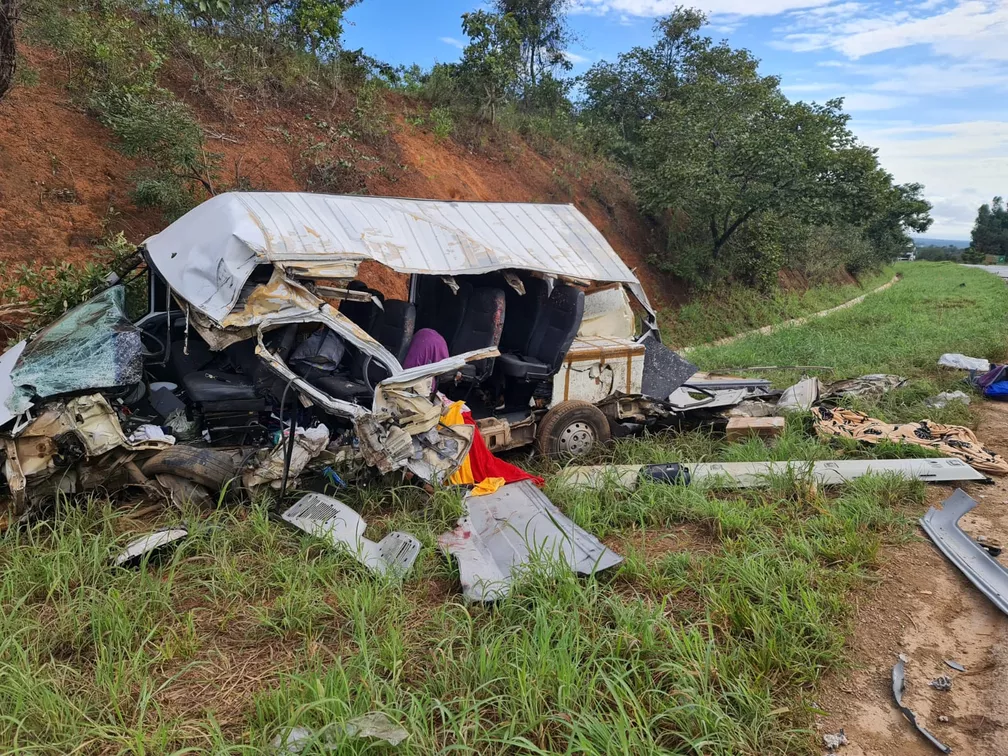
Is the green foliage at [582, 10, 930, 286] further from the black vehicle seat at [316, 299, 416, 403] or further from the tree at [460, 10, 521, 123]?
the black vehicle seat at [316, 299, 416, 403]

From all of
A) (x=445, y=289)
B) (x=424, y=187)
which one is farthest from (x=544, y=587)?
(x=424, y=187)

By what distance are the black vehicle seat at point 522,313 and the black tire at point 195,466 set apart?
2.81 metres

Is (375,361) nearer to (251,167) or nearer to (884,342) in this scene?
(251,167)

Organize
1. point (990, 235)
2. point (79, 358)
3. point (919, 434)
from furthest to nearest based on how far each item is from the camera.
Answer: point (990, 235)
point (919, 434)
point (79, 358)

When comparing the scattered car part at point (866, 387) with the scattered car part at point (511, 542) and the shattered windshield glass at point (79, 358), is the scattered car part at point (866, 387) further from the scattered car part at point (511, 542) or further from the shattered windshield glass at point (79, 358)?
the shattered windshield glass at point (79, 358)

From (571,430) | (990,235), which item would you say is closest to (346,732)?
(571,430)

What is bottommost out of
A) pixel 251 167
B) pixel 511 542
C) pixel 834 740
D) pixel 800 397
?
pixel 834 740

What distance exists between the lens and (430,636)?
283cm

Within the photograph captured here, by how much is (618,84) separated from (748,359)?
13.0 meters

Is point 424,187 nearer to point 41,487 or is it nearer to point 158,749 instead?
point 41,487

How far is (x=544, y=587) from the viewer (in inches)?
123

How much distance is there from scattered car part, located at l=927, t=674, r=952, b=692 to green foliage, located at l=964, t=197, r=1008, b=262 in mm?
65818

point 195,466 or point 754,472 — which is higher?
point 195,466

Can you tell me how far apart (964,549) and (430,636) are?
326cm
